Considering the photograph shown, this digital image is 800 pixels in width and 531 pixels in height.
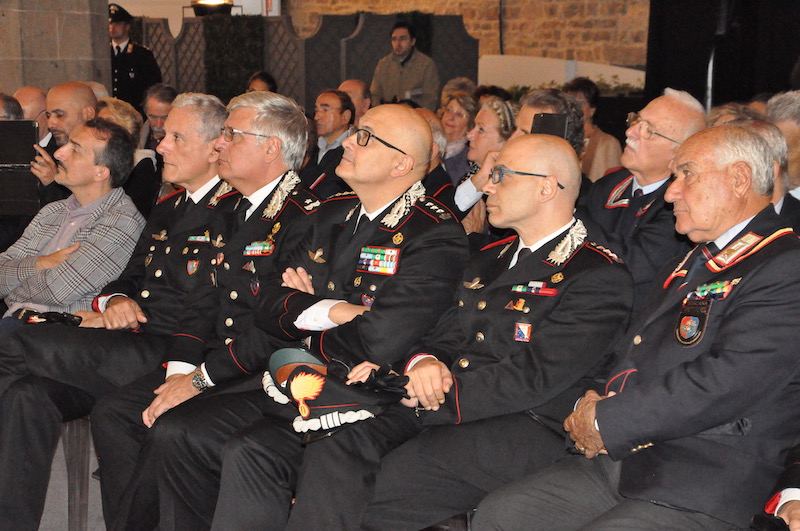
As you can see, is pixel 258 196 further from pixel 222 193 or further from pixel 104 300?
pixel 104 300

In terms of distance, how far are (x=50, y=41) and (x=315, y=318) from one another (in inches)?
218

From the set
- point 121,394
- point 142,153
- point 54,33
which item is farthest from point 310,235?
point 54,33

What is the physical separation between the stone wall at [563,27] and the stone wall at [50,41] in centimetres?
616

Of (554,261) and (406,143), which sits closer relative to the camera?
(554,261)

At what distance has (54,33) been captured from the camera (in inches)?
293

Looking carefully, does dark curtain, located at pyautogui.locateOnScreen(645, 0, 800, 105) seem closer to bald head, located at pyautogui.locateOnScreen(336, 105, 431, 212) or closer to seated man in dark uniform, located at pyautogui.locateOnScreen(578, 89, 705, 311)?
seated man in dark uniform, located at pyautogui.locateOnScreen(578, 89, 705, 311)

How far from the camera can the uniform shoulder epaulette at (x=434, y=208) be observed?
9.78ft

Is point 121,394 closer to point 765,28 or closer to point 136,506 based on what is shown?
point 136,506

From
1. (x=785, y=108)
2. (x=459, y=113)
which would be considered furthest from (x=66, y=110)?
(x=785, y=108)

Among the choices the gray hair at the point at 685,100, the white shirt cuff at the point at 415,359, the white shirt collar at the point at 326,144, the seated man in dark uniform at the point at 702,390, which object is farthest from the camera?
the white shirt collar at the point at 326,144

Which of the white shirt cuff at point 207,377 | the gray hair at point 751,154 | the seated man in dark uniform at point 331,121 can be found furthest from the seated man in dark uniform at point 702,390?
the seated man in dark uniform at point 331,121

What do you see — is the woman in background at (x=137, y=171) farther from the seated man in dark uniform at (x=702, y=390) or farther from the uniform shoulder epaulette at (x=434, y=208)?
the seated man in dark uniform at (x=702, y=390)

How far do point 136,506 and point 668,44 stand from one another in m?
4.89

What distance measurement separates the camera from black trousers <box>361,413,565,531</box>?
2541 mm
